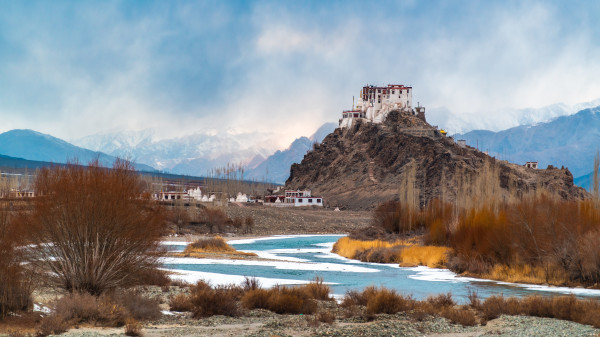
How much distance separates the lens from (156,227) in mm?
17891

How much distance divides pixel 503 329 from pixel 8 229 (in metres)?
12.1

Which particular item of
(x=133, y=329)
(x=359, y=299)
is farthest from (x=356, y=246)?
→ (x=133, y=329)

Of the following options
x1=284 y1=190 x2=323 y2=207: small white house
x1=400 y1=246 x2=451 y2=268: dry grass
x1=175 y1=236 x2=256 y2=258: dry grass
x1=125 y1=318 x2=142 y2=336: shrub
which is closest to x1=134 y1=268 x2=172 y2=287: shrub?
x1=125 y1=318 x2=142 y2=336: shrub

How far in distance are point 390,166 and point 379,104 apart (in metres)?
28.2

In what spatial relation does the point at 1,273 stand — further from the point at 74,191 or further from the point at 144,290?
the point at 144,290

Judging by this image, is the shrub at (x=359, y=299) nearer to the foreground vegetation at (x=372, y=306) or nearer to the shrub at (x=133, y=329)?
the foreground vegetation at (x=372, y=306)

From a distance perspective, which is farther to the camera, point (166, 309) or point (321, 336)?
point (166, 309)

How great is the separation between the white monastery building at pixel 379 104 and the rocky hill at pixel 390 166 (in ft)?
14.1

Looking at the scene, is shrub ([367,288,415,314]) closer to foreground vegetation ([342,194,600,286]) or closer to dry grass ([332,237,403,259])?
foreground vegetation ([342,194,600,286])

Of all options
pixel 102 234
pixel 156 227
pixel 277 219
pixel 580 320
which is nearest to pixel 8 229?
pixel 102 234

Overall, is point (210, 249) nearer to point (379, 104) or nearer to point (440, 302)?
point (440, 302)

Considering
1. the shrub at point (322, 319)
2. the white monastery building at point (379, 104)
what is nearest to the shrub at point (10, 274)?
the shrub at point (322, 319)

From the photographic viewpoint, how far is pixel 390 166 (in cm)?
15038

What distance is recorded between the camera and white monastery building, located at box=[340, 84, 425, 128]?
169500 millimetres
